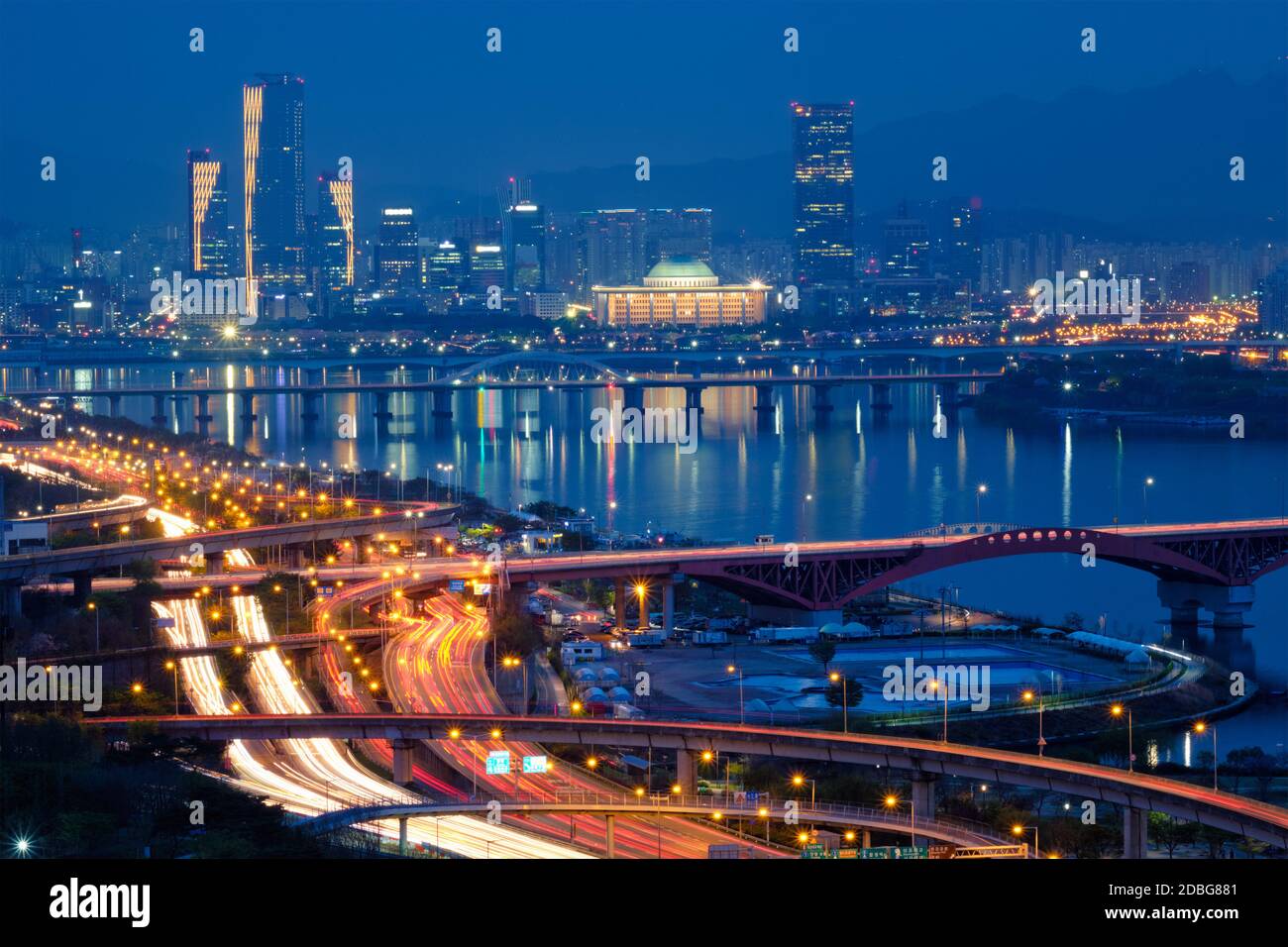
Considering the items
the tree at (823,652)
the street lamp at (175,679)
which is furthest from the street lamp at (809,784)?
the tree at (823,652)

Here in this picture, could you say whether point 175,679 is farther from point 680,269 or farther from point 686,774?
point 680,269

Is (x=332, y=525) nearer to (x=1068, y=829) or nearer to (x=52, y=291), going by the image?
(x=1068, y=829)

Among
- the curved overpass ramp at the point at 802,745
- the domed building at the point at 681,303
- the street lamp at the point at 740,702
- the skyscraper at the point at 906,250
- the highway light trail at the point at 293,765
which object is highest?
the skyscraper at the point at 906,250

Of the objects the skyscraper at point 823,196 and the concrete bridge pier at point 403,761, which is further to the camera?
the skyscraper at point 823,196

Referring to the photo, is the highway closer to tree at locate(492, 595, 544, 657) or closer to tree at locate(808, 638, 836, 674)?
tree at locate(492, 595, 544, 657)

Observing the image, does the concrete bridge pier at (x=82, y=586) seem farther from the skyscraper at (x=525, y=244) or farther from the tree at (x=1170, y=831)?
the skyscraper at (x=525, y=244)
